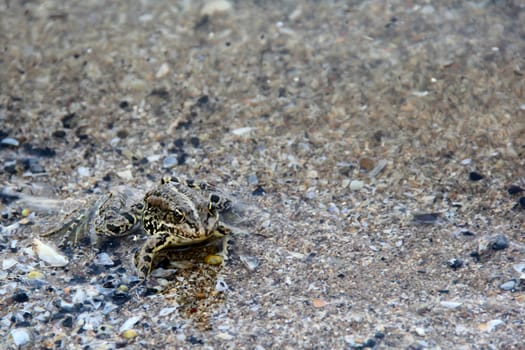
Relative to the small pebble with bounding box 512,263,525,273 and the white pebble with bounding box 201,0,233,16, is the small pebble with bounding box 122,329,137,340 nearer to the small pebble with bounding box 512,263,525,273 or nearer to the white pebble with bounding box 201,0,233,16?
the small pebble with bounding box 512,263,525,273

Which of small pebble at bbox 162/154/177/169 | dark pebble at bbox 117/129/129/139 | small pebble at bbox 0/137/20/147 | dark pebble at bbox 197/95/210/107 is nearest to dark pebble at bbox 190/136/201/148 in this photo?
small pebble at bbox 162/154/177/169

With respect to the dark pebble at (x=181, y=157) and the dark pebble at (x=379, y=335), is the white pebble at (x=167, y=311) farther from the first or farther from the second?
the dark pebble at (x=181, y=157)

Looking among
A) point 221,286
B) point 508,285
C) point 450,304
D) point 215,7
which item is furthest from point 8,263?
point 215,7

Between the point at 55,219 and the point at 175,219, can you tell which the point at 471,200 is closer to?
the point at 175,219

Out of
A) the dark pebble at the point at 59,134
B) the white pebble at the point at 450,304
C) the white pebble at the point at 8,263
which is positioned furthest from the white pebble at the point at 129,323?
the dark pebble at the point at 59,134

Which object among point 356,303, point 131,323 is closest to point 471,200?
point 356,303
